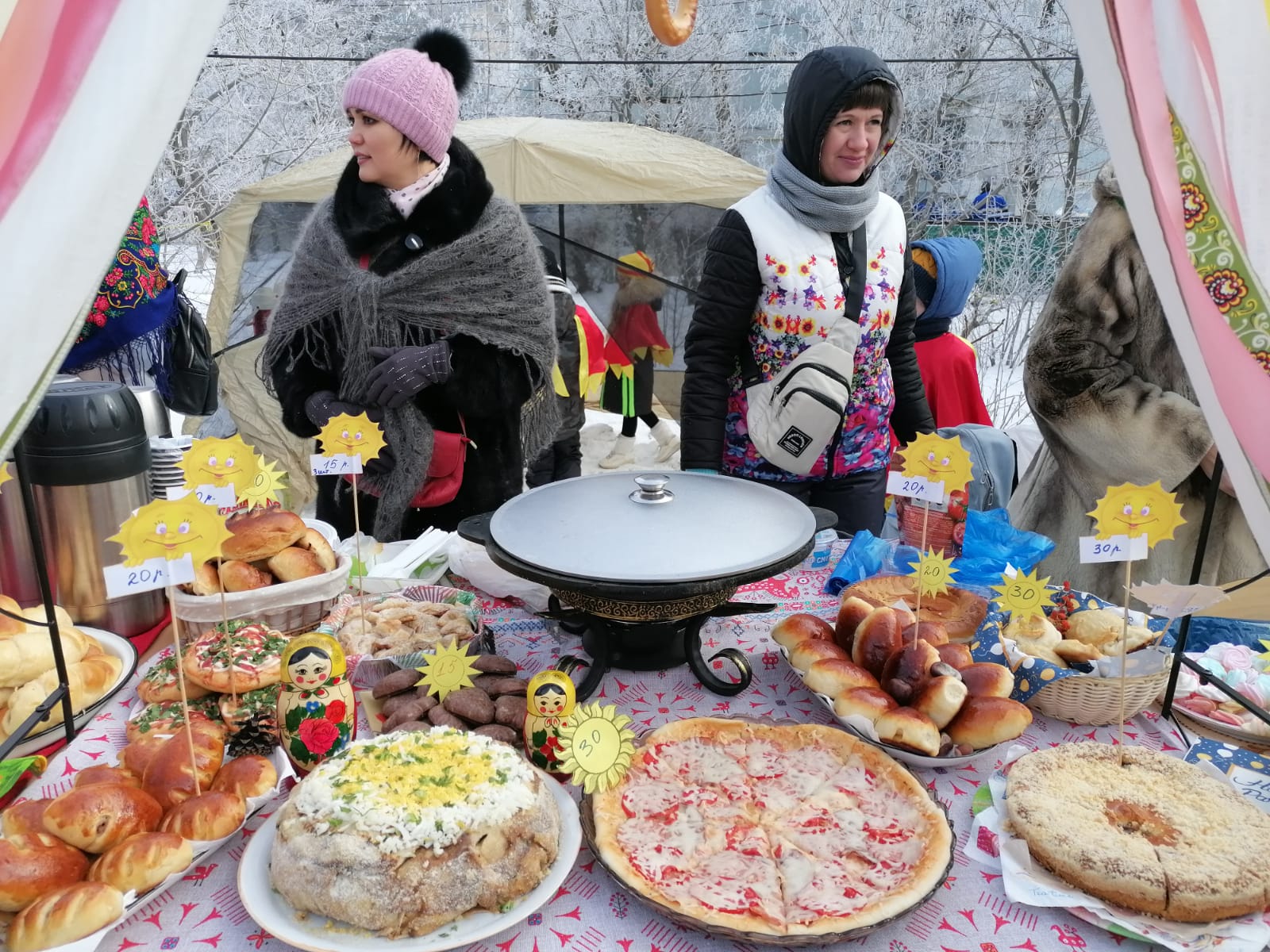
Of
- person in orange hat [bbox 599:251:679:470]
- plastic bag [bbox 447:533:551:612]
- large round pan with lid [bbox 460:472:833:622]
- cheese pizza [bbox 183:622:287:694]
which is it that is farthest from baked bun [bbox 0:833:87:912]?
person in orange hat [bbox 599:251:679:470]

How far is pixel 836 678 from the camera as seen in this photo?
1.43 meters

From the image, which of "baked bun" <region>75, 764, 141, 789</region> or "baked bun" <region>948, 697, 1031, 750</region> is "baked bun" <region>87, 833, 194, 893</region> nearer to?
"baked bun" <region>75, 764, 141, 789</region>

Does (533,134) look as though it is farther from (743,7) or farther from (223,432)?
(743,7)

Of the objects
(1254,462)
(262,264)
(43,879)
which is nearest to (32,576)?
(43,879)

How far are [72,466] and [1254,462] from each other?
1894 millimetres

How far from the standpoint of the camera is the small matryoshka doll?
1.27 m

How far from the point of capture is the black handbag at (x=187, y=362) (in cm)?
348

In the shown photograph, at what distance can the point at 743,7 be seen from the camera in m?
11.1

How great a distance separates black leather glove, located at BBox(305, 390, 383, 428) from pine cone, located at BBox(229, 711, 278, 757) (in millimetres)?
1189

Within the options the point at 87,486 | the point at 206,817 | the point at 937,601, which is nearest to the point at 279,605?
the point at 87,486

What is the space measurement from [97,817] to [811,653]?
107 centimetres

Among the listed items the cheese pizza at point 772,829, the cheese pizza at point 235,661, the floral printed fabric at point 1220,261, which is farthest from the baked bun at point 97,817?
the floral printed fabric at point 1220,261

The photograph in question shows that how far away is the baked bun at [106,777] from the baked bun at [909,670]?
1.12 metres

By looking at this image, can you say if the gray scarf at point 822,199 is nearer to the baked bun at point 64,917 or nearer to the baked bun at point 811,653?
the baked bun at point 811,653
